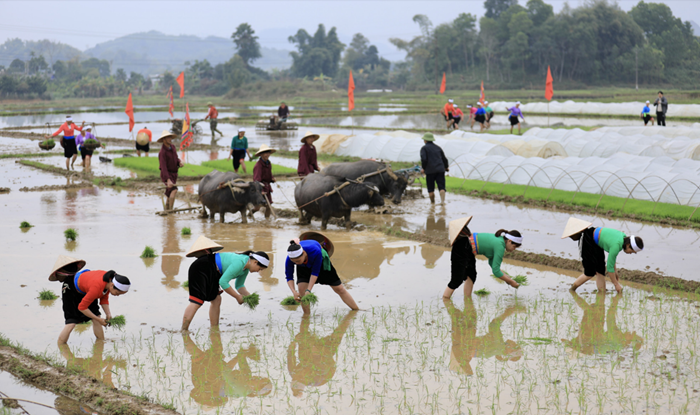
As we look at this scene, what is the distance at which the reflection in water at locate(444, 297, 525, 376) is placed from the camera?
637cm

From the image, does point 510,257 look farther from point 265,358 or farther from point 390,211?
point 265,358

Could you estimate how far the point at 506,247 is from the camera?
25.3ft

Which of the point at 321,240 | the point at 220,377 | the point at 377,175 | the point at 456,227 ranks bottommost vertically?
the point at 220,377

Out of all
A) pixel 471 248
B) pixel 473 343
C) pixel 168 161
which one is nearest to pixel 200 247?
Answer: pixel 473 343

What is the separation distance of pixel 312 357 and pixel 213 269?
146 centimetres

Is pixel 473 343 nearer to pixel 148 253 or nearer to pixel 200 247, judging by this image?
pixel 200 247

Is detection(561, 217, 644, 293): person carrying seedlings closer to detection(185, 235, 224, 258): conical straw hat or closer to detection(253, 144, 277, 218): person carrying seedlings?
detection(185, 235, 224, 258): conical straw hat

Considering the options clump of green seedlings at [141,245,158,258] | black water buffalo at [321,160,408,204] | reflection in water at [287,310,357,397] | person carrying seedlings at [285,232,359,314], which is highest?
black water buffalo at [321,160,408,204]

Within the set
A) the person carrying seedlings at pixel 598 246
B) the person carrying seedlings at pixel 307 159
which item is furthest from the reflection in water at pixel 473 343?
the person carrying seedlings at pixel 307 159

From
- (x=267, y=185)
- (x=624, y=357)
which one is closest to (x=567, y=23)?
(x=267, y=185)

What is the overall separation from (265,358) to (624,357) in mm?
3657

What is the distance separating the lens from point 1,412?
17.4 feet

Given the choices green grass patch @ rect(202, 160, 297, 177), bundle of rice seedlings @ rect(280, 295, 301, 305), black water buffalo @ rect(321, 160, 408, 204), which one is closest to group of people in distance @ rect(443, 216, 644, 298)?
bundle of rice seedlings @ rect(280, 295, 301, 305)

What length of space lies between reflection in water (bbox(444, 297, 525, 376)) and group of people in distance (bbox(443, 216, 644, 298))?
50cm
